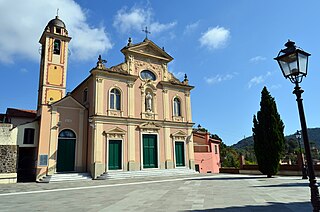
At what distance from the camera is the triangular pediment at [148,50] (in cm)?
2373

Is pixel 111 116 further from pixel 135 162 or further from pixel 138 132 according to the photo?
pixel 135 162

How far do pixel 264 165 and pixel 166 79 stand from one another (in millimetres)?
12532

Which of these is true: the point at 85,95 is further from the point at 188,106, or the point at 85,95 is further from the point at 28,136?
the point at 188,106

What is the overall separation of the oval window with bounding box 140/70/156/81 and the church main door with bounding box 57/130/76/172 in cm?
870

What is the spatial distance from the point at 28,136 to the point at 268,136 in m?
18.8

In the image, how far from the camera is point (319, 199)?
4.35 m

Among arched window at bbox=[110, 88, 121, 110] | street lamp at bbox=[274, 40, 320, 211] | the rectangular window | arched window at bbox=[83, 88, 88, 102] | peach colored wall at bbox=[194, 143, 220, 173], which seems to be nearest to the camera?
street lamp at bbox=[274, 40, 320, 211]

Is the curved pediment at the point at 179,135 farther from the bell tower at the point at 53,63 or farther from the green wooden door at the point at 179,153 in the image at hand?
the bell tower at the point at 53,63

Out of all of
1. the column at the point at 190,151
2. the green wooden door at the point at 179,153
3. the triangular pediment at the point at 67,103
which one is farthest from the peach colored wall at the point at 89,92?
the column at the point at 190,151

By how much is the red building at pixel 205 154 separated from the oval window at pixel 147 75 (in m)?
9.07

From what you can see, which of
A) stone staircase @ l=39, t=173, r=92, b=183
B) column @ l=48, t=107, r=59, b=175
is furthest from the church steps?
column @ l=48, t=107, r=59, b=175

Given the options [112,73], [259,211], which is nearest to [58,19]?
[112,73]

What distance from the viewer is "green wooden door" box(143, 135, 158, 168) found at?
73.6 ft

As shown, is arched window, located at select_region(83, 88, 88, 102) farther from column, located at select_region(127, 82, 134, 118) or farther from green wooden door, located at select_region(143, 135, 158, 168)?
green wooden door, located at select_region(143, 135, 158, 168)
